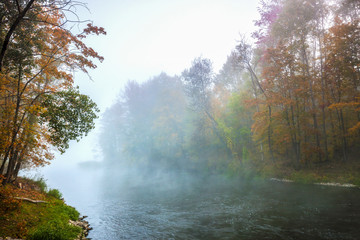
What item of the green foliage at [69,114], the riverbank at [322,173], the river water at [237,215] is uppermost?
the green foliage at [69,114]

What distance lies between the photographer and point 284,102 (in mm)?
22016

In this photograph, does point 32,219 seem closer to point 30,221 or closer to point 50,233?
point 30,221

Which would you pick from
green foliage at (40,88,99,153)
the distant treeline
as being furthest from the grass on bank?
the distant treeline

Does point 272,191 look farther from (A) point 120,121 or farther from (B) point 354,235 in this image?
(A) point 120,121

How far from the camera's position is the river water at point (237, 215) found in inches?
389

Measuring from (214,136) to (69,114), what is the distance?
90.9 feet

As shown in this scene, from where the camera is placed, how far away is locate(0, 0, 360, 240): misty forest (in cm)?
991

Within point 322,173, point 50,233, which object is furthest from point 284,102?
point 50,233

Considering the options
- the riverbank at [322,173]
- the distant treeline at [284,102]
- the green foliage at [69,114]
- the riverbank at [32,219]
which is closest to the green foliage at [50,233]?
the riverbank at [32,219]

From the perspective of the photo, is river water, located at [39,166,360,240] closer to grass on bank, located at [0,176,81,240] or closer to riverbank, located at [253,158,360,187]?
riverbank, located at [253,158,360,187]

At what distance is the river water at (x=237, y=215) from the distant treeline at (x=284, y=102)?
7.33 metres

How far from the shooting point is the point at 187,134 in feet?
133

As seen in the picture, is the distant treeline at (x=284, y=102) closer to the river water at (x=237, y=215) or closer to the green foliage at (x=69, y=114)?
the river water at (x=237, y=215)

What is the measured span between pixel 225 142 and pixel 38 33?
2710cm
